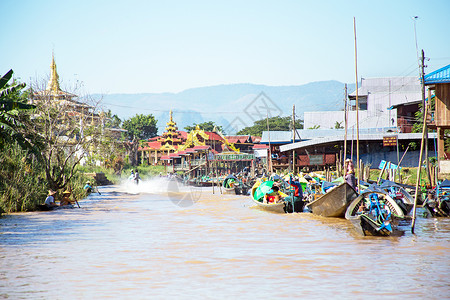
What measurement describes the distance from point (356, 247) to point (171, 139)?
198ft

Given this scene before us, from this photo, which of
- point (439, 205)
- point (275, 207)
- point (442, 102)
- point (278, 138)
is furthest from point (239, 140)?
point (439, 205)

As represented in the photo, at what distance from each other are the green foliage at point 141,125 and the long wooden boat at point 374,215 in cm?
7315

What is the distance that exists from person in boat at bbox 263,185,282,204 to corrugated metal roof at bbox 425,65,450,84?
10.7m

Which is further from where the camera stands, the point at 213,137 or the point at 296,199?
the point at 213,137

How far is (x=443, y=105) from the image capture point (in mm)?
26891

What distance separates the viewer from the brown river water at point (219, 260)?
8484 millimetres

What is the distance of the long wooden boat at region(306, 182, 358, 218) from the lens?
16.5 metres

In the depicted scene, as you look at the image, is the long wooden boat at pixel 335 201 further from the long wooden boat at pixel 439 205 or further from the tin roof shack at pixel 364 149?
the tin roof shack at pixel 364 149

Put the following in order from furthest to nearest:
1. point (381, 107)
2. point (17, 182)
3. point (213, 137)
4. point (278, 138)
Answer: point (213, 137) → point (381, 107) → point (278, 138) → point (17, 182)

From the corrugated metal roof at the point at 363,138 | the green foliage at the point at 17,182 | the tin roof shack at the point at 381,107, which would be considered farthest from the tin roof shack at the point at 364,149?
the green foliage at the point at 17,182

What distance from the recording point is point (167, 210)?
23.7 m

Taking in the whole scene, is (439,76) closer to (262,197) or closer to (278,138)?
(262,197)

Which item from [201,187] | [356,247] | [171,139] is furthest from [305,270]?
[171,139]

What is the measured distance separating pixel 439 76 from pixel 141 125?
67398mm
